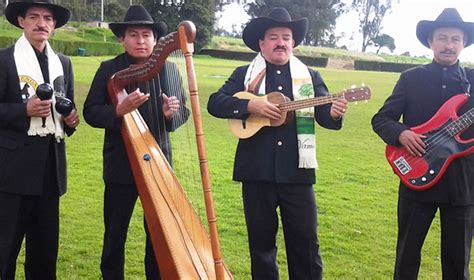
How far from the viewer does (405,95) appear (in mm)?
3535

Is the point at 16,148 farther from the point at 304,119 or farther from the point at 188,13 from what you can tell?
the point at 188,13

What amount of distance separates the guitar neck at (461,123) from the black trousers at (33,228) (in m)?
2.43

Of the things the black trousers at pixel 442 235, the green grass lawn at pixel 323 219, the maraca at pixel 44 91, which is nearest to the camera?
the maraca at pixel 44 91

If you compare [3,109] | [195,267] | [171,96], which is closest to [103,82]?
[171,96]

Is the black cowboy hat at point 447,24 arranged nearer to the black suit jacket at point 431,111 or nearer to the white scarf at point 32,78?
the black suit jacket at point 431,111

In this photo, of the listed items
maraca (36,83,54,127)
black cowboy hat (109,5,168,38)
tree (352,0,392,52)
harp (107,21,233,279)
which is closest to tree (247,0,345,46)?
tree (352,0,392,52)

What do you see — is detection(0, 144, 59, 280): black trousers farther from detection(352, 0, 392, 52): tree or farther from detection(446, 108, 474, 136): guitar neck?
detection(352, 0, 392, 52): tree

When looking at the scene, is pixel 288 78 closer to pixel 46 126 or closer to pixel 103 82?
pixel 103 82

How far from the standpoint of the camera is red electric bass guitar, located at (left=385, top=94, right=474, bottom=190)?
A: 3268 mm

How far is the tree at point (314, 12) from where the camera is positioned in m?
60.9

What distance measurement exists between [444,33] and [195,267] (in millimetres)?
2076

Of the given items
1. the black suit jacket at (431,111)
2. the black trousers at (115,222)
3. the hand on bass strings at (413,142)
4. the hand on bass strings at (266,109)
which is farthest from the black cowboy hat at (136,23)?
the hand on bass strings at (413,142)

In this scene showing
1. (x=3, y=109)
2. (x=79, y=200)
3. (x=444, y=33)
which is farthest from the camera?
(x=79, y=200)

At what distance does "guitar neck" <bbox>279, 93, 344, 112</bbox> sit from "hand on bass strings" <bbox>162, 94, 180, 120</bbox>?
0.70 metres
